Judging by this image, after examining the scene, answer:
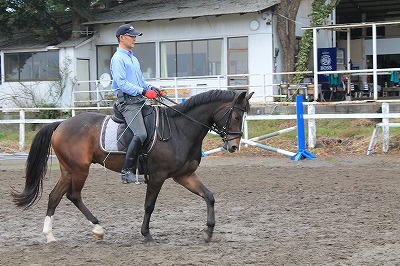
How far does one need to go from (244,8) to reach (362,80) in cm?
576

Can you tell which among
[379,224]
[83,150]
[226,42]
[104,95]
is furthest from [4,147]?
[379,224]

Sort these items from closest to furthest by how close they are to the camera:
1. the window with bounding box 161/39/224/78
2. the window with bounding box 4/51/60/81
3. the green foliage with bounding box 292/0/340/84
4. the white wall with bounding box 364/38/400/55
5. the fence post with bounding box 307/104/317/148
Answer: the fence post with bounding box 307/104/317/148
the green foliage with bounding box 292/0/340/84
the window with bounding box 161/39/224/78
the white wall with bounding box 364/38/400/55
the window with bounding box 4/51/60/81

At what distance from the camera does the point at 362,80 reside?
2998 centimetres

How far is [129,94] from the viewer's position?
9.09 metres

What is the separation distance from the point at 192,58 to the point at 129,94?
2324 centimetres

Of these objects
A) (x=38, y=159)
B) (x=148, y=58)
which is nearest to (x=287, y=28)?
(x=148, y=58)

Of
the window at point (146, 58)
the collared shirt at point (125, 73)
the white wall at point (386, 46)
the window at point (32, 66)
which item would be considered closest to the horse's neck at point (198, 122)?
the collared shirt at point (125, 73)

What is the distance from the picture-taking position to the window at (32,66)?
3375 cm

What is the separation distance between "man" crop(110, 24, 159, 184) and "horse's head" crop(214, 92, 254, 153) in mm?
941

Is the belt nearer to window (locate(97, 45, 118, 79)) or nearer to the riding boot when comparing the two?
the riding boot

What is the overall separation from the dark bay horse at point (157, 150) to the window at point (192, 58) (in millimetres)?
22269

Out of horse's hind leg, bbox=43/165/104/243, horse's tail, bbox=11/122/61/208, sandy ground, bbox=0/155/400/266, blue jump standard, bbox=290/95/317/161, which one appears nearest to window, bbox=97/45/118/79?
blue jump standard, bbox=290/95/317/161

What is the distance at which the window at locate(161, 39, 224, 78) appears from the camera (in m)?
31.7

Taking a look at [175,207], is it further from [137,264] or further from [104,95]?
[104,95]
